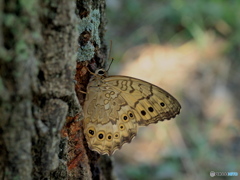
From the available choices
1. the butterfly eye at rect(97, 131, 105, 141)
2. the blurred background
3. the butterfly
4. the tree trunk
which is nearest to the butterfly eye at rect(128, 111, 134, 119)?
the butterfly

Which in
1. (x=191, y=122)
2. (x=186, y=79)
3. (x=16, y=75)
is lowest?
(x=16, y=75)

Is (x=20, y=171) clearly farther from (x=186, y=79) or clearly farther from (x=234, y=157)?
(x=186, y=79)

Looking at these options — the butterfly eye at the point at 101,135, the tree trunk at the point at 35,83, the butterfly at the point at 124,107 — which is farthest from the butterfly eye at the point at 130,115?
the tree trunk at the point at 35,83

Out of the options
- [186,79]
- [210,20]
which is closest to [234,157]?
[186,79]

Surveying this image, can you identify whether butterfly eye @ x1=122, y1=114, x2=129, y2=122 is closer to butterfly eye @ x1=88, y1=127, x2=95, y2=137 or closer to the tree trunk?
butterfly eye @ x1=88, y1=127, x2=95, y2=137

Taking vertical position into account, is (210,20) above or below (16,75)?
above

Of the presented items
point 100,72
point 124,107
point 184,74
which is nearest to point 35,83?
point 100,72

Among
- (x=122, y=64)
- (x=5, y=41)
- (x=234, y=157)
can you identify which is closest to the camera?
(x=5, y=41)

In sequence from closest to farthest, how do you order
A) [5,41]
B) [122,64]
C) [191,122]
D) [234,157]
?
[5,41], [234,157], [191,122], [122,64]

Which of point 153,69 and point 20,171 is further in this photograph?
point 153,69
